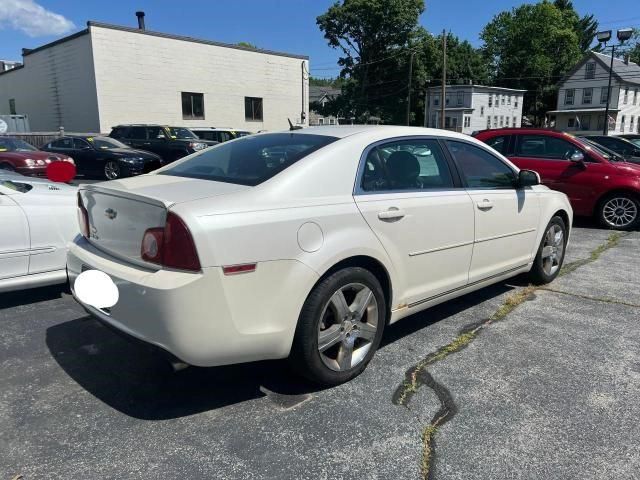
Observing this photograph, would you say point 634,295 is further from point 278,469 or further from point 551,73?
point 551,73

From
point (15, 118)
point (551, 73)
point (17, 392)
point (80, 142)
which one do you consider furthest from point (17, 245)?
point (551, 73)

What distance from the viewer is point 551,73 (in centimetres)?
7019

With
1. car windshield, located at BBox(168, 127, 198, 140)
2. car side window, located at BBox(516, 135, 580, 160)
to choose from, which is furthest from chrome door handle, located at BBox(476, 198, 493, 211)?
car windshield, located at BBox(168, 127, 198, 140)

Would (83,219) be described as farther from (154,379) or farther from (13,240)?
(13,240)

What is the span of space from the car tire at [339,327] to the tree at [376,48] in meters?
51.9

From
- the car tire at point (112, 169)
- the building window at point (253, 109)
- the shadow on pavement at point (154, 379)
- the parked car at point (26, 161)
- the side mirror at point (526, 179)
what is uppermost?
the building window at point (253, 109)

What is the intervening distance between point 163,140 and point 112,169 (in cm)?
311

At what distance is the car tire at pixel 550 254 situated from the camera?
4.91 m

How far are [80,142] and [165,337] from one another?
1430 centimetres

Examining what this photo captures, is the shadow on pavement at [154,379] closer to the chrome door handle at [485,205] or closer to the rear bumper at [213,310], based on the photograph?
the rear bumper at [213,310]

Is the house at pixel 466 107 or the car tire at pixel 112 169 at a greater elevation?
the house at pixel 466 107

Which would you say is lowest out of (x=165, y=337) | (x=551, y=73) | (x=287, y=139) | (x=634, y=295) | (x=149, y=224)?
(x=634, y=295)

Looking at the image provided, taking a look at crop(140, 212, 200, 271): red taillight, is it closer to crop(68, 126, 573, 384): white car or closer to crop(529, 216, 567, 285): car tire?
crop(68, 126, 573, 384): white car

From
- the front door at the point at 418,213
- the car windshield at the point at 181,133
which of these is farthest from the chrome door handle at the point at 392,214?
the car windshield at the point at 181,133
